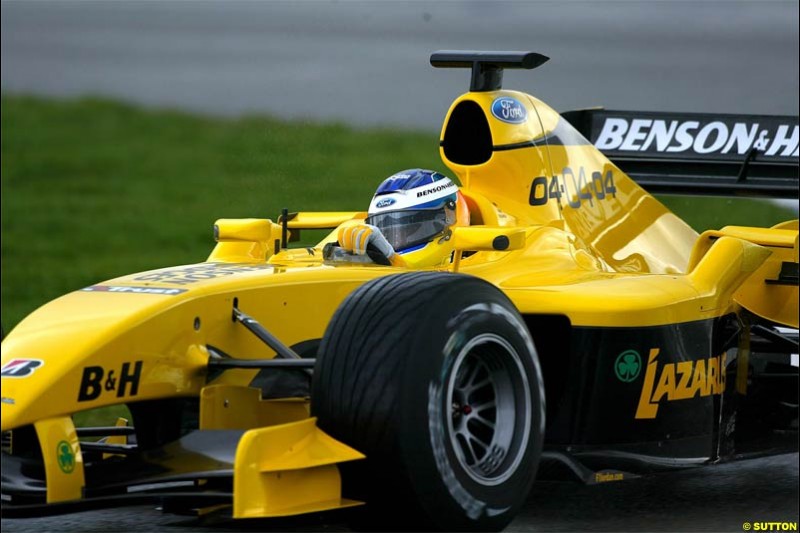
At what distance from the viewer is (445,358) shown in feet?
15.6

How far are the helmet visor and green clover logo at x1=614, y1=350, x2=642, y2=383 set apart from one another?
1029 mm

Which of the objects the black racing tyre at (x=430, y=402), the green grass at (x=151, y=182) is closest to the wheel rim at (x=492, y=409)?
the black racing tyre at (x=430, y=402)

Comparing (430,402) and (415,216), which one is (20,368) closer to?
(430,402)

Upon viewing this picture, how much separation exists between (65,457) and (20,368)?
35 cm

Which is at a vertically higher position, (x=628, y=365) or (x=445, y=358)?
(x=445, y=358)

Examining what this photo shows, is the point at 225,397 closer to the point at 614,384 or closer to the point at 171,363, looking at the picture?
the point at 171,363

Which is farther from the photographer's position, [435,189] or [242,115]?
[242,115]

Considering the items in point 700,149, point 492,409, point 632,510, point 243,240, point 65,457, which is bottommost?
point 632,510

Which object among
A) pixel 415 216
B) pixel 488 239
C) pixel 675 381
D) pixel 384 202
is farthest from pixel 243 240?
pixel 675 381

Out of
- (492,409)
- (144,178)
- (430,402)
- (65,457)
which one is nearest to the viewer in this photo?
(430,402)

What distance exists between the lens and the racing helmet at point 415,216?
247 inches

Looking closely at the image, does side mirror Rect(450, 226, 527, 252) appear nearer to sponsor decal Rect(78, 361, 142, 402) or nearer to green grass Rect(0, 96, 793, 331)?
sponsor decal Rect(78, 361, 142, 402)

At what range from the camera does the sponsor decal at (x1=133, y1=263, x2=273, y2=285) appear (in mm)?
5512

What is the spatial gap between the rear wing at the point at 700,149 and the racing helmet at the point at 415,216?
93.0 inches
